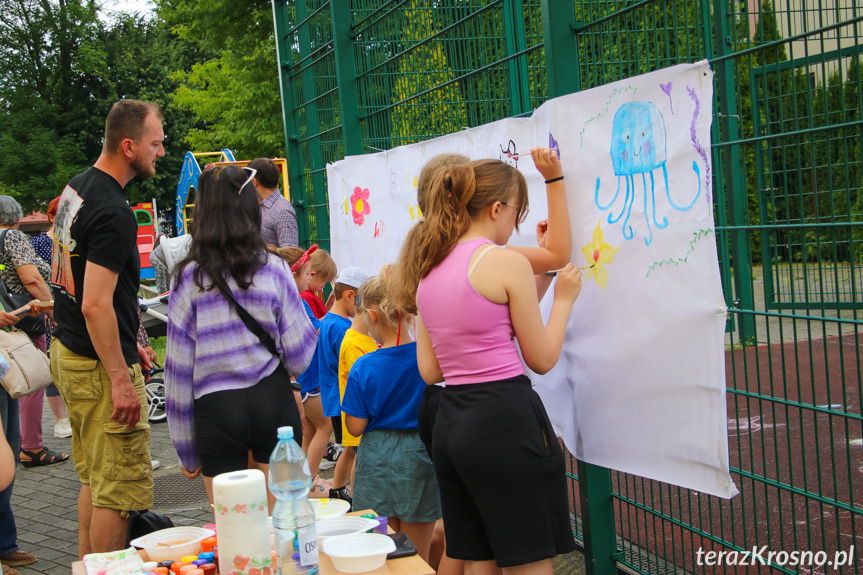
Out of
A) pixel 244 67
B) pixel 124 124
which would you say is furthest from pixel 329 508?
pixel 244 67

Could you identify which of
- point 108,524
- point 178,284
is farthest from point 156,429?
point 178,284

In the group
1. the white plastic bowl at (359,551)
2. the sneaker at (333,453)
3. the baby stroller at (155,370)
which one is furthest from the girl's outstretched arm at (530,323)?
the baby stroller at (155,370)

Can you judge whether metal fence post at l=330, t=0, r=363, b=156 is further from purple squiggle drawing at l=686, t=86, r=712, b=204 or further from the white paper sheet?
purple squiggle drawing at l=686, t=86, r=712, b=204

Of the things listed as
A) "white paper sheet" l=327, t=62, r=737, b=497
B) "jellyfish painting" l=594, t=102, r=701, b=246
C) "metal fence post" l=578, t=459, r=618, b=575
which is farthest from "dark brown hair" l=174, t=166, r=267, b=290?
"metal fence post" l=578, t=459, r=618, b=575

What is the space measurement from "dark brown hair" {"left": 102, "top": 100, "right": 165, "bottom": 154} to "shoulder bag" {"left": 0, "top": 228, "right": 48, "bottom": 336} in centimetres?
285

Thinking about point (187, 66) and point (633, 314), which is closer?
point (633, 314)

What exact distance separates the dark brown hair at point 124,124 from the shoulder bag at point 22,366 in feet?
6.33

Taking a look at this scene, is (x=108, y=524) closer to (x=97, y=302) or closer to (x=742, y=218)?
(x=97, y=302)

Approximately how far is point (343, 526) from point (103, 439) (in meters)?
1.63

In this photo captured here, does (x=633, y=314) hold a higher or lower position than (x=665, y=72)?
lower

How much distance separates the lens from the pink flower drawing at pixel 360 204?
18.5 feet

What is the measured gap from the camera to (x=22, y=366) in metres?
4.97

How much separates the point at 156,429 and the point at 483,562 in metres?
6.22

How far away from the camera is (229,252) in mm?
3211
